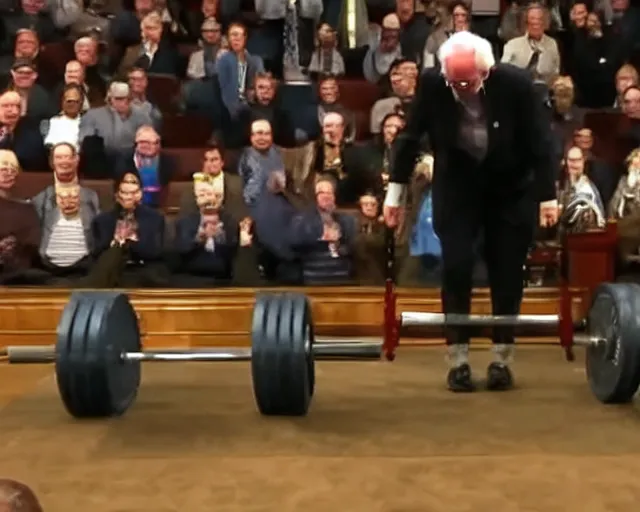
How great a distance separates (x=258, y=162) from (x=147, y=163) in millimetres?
631

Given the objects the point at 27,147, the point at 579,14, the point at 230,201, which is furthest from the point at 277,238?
the point at 579,14

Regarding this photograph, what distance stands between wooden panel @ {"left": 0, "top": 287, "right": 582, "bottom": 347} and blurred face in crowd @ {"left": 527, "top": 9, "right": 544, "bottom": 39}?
6.57 feet

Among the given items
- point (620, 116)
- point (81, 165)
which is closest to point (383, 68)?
point (620, 116)

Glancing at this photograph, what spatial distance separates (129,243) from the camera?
5.27m

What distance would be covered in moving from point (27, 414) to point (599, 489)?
1.95 meters

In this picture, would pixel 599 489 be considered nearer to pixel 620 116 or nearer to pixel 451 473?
pixel 451 473

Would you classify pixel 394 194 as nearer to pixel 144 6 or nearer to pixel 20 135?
pixel 20 135

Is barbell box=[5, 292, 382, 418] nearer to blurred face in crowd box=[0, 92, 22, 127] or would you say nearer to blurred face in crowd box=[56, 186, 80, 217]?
blurred face in crowd box=[56, 186, 80, 217]

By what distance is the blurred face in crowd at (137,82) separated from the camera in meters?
5.95

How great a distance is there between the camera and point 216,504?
94.3 inches

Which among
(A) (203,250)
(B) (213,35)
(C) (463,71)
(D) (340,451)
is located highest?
(B) (213,35)

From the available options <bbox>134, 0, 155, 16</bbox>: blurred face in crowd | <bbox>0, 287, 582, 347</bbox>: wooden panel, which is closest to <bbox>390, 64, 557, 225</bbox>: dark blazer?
<bbox>0, 287, 582, 347</bbox>: wooden panel

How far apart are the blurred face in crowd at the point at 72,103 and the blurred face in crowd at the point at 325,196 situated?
5.08ft

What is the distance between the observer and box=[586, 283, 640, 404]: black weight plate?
3256mm
